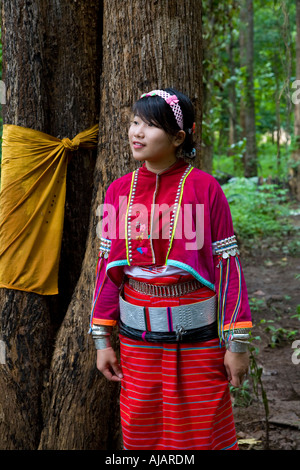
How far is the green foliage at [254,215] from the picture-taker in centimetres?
834

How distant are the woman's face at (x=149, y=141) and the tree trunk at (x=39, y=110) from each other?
0.89 meters

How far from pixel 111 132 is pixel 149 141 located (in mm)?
661

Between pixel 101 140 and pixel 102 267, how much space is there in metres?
0.77

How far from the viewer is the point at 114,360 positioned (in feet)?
6.74

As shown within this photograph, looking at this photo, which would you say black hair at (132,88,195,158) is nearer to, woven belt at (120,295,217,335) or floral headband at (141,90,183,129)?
floral headband at (141,90,183,129)

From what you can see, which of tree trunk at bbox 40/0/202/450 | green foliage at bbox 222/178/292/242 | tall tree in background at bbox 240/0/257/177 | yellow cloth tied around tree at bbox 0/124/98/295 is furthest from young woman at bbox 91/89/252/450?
tall tree in background at bbox 240/0/257/177

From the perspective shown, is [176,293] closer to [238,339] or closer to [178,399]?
[238,339]

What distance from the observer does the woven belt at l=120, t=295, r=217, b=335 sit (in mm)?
1894

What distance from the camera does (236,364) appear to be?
1846 millimetres

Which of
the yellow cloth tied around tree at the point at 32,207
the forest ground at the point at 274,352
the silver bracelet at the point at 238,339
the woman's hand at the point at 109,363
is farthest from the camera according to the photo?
the forest ground at the point at 274,352

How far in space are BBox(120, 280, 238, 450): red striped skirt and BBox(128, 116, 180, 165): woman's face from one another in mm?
726

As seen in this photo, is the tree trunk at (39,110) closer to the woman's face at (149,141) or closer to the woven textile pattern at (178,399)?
the woven textile pattern at (178,399)

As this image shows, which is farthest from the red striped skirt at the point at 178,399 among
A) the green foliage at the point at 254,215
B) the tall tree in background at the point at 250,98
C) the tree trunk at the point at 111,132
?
the tall tree in background at the point at 250,98

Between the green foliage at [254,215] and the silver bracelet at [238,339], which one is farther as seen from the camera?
the green foliage at [254,215]
